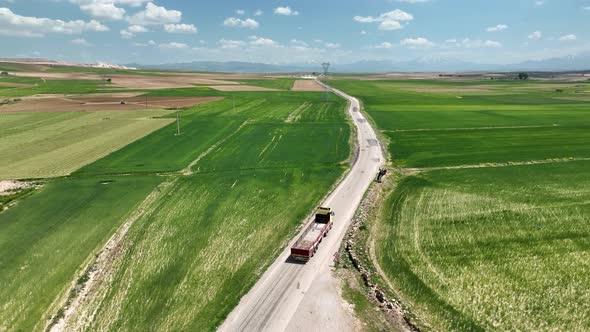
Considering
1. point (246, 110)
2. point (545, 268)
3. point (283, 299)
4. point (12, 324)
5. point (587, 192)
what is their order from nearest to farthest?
point (12, 324), point (283, 299), point (545, 268), point (587, 192), point (246, 110)

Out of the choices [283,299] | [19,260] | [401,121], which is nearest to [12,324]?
[19,260]

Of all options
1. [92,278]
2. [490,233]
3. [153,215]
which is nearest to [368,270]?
[490,233]

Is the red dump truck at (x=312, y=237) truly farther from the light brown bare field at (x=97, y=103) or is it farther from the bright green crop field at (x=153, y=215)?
the light brown bare field at (x=97, y=103)

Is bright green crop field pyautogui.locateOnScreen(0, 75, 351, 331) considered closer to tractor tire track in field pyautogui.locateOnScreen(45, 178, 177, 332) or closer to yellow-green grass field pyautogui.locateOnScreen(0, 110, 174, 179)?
tractor tire track in field pyautogui.locateOnScreen(45, 178, 177, 332)

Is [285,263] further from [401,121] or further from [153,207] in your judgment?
[401,121]

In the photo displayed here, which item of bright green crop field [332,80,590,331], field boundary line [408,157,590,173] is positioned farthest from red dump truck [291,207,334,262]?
field boundary line [408,157,590,173]

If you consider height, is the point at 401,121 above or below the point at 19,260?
above
